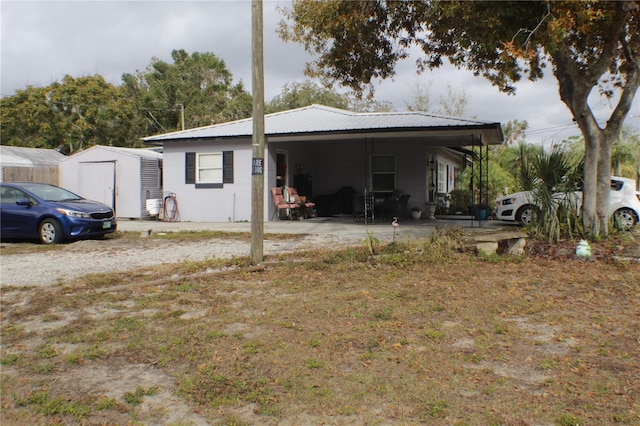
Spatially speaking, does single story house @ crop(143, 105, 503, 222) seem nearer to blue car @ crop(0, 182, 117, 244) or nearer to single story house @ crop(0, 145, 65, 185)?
single story house @ crop(0, 145, 65, 185)

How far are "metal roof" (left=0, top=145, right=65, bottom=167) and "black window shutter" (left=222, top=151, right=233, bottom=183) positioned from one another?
10.9 meters

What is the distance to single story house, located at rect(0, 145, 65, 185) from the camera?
20.9 metres

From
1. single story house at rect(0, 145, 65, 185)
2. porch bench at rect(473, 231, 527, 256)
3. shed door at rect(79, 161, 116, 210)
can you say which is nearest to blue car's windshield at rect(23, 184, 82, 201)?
shed door at rect(79, 161, 116, 210)

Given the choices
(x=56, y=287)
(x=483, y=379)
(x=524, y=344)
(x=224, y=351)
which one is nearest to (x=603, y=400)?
(x=483, y=379)

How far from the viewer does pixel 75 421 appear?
328cm

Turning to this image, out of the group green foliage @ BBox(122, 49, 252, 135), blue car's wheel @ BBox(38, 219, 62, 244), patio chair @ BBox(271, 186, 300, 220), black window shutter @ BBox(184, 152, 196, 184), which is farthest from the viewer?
green foliage @ BBox(122, 49, 252, 135)

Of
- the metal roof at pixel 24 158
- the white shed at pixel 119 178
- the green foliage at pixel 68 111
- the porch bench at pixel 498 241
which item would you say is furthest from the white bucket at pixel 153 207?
the green foliage at pixel 68 111

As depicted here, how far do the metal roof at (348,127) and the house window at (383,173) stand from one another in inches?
79.5

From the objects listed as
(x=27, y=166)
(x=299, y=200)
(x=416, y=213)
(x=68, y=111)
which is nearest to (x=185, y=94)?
(x=68, y=111)

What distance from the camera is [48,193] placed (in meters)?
12.2

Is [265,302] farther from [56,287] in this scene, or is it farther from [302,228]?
[302,228]

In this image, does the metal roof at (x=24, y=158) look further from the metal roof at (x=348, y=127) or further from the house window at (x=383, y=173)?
the house window at (x=383, y=173)

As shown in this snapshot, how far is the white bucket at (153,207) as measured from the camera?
18.8m

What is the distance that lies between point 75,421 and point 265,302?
9.49 feet
